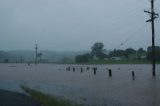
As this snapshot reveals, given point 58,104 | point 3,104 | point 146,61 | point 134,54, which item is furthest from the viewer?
point 134,54

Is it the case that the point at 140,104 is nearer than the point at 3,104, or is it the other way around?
the point at 3,104

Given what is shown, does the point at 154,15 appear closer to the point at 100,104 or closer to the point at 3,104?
the point at 100,104

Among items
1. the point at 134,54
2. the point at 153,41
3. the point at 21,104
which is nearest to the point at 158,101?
the point at 21,104

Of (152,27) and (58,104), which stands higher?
(152,27)

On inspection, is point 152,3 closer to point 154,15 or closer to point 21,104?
point 154,15

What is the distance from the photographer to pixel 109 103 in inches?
1017

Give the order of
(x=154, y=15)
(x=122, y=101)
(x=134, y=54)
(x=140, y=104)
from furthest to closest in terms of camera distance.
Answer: (x=134, y=54)
(x=154, y=15)
(x=122, y=101)
(x=140, y=104)

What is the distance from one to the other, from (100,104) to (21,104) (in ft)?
20.6

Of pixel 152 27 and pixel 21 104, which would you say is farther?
pixel 152 27


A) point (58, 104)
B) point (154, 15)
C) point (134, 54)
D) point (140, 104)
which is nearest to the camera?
point (58, 104)

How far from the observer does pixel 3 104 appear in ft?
69.8

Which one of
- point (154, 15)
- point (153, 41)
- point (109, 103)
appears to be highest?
point (154, 15)

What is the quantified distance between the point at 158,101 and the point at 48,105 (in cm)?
897

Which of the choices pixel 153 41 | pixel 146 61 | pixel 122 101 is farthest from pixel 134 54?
pixel 122 101
